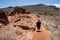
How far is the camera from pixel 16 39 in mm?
11703

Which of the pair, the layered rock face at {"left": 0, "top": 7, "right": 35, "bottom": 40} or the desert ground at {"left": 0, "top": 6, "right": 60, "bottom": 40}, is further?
the desert ground at {"left": 0, "top": 6, "right": 60, "bottom": 40}

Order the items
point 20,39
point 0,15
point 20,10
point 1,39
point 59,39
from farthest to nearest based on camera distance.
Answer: point 20,10, point 0,15, point 59,39, point 20,39, point 1,39

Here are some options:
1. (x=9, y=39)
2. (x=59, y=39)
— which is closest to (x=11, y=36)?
(x=9, y=39)

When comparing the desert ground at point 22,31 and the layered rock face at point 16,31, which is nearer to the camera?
the layered rock face at point 16,31

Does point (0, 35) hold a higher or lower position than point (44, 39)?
Answer: higher

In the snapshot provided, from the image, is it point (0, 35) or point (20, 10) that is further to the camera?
point (20, 10)

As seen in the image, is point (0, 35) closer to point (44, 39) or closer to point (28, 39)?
point (28, 39)

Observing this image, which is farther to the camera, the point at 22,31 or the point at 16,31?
the point at 22,31

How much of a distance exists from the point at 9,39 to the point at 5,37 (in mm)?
278

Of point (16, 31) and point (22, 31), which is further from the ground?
point (16, 31)

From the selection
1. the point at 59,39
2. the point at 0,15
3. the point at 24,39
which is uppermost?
the point at 0,15

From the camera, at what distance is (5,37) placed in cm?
1085

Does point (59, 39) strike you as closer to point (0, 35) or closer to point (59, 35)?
point (59, 35)

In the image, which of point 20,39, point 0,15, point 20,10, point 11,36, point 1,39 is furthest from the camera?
point 20,10
